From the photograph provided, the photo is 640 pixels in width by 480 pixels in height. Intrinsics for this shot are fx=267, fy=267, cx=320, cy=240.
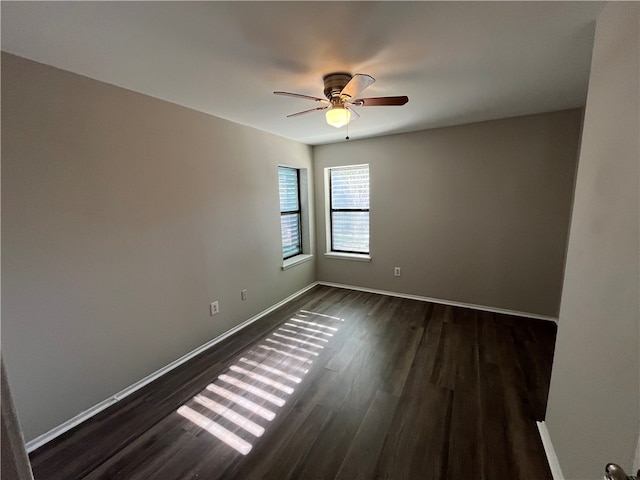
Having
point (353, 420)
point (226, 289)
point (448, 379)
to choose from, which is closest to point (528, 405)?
point (448, 379)

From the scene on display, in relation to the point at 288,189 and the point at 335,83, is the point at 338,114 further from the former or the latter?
the point at 288,189

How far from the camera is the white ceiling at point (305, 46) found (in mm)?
1215

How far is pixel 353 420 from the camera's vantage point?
1820 millimetres

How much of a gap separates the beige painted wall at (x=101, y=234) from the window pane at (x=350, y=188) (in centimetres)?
189

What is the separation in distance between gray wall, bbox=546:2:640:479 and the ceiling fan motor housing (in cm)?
128

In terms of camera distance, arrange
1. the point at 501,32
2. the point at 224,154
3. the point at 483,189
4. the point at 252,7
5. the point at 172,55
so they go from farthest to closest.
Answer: the point at 483,189 < the point at 224,154 < the point at 172,55 < the point at 501,32 < the point at 252,7

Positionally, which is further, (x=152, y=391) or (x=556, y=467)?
(x=152, y=391)

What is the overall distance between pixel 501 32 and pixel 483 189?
84.4 inches

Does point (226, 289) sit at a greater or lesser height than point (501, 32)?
lesser

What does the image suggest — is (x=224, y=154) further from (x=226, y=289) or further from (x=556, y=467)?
(x=556, y=467)

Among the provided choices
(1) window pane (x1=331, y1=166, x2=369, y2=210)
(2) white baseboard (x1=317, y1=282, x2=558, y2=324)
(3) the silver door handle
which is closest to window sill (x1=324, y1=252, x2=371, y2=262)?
(2) white baseboard (x1=317, y1=282, x2=558, y2=324)

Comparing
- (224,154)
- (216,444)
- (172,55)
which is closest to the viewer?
(172,55)

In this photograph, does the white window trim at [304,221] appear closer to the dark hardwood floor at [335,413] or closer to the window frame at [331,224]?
the window frame at [331,224]

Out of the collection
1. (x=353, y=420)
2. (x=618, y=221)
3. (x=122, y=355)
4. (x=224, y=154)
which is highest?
(x=224, y=154)
